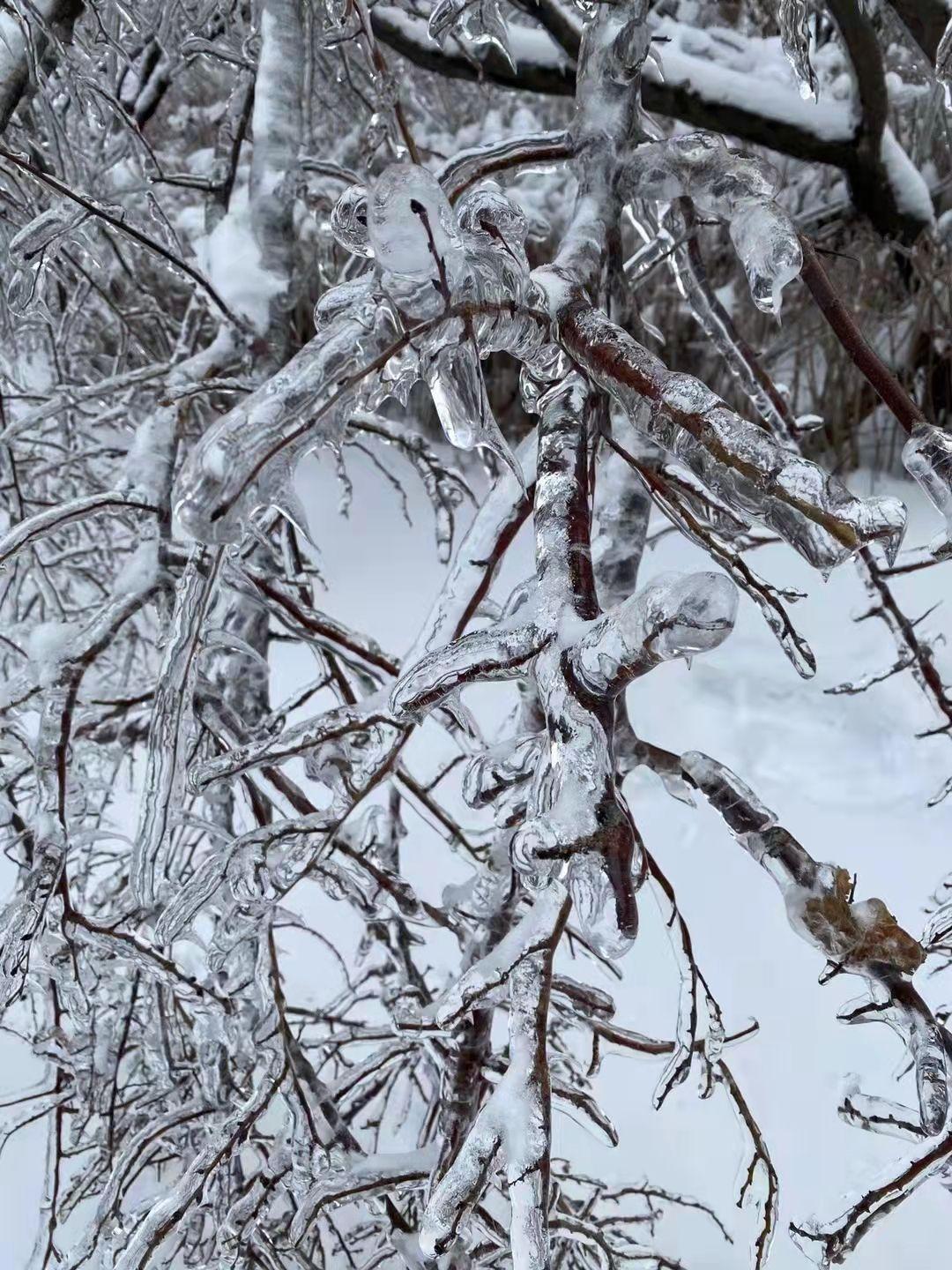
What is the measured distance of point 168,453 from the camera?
3.10 ft

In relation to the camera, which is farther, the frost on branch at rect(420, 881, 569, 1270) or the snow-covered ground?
the snow-covered ground

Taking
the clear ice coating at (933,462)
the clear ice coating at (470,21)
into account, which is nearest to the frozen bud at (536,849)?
the clear ice coating at (933,462)

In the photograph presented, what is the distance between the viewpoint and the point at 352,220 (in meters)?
0.52

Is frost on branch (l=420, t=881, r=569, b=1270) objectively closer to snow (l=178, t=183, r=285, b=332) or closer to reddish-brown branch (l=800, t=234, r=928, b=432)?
reddish-brown branch (l=800, t=234, r=928, b=432)

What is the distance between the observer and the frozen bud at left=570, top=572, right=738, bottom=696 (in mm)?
373

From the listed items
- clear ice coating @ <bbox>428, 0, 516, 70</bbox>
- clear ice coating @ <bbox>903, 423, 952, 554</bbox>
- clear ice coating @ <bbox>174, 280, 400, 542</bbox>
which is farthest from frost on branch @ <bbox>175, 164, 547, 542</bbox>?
clear ice coating @ <bbox>428, 0, 516, 70</bbox>

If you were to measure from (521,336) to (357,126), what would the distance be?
87.1 inches

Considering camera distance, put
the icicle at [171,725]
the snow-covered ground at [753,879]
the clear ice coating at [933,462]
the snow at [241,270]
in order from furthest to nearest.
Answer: the snow-covered ground at [753,879] < the snow at [241,270] < the icicle at [171,725] < the clear ice coating at [933,462]

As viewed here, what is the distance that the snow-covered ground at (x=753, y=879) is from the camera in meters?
1.79

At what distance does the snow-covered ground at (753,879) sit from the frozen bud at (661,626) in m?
0.86

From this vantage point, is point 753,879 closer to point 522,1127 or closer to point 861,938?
point 861,938

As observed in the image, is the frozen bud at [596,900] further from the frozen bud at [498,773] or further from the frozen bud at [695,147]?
the frozen bud at [695,147]

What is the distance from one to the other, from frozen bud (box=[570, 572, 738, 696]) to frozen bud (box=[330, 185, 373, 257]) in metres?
0.28

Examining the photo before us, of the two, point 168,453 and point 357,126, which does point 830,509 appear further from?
point 357,126
